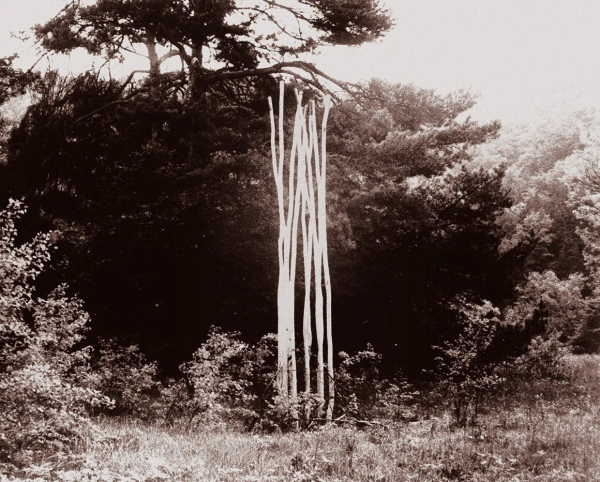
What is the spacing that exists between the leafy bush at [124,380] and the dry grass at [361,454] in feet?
5.88

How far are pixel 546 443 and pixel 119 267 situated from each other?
29.2ft

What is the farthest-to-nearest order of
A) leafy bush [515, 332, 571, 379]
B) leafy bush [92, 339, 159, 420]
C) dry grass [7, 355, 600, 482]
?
leafy bush [515, 332, 571, 379], leafy bush [92, 339, 159, 420], dry grass [7, 355, 600, 482]

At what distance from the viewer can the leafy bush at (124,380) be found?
1014 centimetres

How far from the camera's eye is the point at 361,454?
244 inches

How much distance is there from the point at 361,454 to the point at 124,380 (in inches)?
233

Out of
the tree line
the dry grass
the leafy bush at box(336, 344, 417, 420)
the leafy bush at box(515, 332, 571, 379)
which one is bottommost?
the dry grass

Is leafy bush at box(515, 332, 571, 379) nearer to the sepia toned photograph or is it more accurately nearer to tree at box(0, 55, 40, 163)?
the sepia toned photograph

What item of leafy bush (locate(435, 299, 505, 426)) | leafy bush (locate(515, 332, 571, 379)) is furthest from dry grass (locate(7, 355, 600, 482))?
leafy bush (locate(515, 332, 571, 379))

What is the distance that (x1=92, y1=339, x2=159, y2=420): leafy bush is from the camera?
399 inches

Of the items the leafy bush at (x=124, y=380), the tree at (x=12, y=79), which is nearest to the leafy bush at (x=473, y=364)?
the leafy bush at (x=124, y=380)

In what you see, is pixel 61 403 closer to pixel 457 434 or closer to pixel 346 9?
pixel 457 434

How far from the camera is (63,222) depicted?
12109 millimetres

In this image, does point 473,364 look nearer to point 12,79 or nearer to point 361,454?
point 361,454

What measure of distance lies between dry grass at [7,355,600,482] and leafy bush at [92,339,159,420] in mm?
1791
